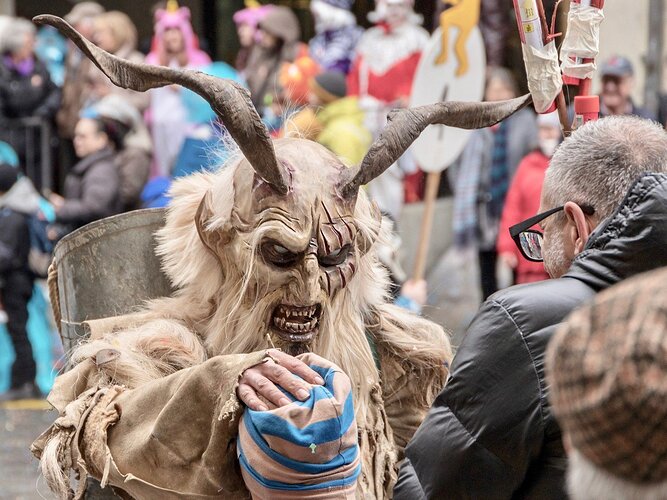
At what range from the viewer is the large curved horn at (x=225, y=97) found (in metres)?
3.37

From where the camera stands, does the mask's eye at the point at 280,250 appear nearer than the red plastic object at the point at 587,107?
Yes

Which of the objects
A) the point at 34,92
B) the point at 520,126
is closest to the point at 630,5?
Result: the point at 520,126

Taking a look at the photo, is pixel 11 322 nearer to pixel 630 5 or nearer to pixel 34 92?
pixel 34 92

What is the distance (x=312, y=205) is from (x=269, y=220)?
0.43 feet

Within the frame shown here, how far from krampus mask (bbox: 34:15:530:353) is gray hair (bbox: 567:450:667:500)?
66.9 inches

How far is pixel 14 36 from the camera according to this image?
446 inches

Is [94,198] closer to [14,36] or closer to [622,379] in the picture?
[14,36]

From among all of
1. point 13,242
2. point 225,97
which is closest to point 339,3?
point 13,242

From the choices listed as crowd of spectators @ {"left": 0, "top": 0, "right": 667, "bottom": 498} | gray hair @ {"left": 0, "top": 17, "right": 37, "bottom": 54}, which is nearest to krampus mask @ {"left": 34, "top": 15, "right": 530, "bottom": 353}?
crowd of spectators @ {"left": 0, "top": 0, "right": 667, "bottom": 498}

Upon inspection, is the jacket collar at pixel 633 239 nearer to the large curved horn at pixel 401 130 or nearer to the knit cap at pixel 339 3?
the large curved horn at pixel 401 130

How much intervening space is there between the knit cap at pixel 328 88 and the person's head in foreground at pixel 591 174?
6.30 m

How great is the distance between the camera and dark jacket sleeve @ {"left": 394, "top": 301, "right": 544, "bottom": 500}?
8.31 ft

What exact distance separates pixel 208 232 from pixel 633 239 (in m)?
1.40

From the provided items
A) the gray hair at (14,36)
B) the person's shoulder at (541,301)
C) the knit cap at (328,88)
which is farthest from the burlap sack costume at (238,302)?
the gray hair at (14,36)
